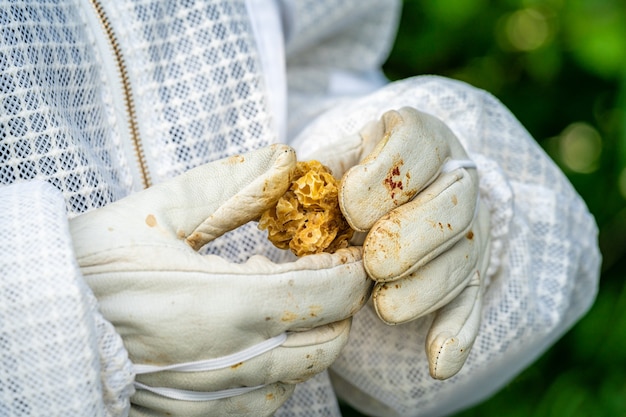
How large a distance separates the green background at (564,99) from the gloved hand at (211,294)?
82 cm

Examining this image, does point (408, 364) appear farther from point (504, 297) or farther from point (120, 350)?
point (120, 350)

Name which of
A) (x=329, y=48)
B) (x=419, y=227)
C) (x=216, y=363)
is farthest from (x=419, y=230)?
(x=329, y=48)

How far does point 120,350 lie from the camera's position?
1.60 ft

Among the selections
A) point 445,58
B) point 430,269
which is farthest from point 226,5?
point 445,58

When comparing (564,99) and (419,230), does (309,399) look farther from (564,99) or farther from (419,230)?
(564,99)

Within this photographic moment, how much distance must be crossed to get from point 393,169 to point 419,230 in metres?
0.06

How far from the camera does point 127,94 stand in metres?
0.67

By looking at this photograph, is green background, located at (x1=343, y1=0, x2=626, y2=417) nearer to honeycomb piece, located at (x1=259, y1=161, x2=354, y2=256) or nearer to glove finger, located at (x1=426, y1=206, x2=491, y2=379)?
glove finger, located at (x1=426, y1=206, x2=491, y2=379)

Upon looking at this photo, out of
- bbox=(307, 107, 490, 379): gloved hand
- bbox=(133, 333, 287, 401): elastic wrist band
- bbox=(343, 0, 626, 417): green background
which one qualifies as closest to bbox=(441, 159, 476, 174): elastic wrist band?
bbox=(307, 107, 490, 379): gloved hand

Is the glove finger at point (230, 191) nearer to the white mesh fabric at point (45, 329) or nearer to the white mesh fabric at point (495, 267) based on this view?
the white mesh fabric at point (45, 329)

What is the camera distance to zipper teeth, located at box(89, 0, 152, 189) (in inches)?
25.6

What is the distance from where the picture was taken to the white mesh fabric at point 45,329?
1.48ft

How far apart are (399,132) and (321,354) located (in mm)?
221

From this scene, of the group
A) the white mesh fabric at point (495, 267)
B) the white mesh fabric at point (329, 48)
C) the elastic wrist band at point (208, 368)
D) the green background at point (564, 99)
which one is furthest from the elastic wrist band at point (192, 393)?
the green background at point (564, 99)
